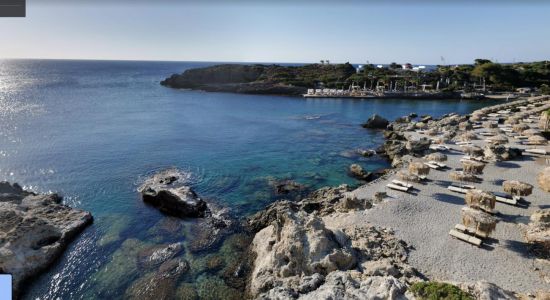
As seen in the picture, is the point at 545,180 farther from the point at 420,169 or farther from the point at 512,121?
the point at 512,121

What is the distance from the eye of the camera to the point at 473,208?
19.0m

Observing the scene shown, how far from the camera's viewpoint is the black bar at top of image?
2719mm

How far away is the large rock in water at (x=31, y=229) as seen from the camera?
16.6 meters

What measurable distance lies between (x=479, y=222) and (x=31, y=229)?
2460 centimetres

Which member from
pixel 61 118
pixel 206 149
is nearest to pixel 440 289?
pixel 206 149

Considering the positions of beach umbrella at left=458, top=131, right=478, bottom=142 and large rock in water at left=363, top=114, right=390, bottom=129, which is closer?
beach umbrella at left=458, top=131, right=478, bottom=142

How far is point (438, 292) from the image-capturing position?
1020 centimetres

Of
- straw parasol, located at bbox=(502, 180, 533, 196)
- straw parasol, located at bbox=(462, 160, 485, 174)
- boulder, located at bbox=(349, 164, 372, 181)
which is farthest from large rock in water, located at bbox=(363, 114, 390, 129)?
straw parasol, located at bbox=(502, 180, 533, 196)

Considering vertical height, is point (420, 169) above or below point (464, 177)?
above

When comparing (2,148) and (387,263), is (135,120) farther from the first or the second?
(387,263)

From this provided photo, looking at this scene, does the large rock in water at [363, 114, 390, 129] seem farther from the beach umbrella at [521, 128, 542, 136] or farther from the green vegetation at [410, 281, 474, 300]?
→ the green vegetation at [410, 281, 474, 300]

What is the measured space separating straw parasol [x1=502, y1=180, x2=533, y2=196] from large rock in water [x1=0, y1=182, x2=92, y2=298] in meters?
27.8

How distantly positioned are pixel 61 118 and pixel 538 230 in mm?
65296

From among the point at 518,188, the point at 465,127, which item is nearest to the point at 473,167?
the point at 518,188
